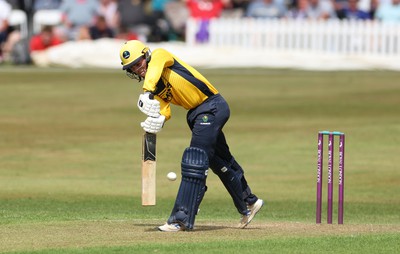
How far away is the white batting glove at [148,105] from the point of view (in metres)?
10.5

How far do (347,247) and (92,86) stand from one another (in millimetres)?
19492

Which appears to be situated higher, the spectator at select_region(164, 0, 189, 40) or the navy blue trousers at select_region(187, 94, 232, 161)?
the navy blue trousers at select_region(187, 94, 232, 161)

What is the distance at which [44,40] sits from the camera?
108ft

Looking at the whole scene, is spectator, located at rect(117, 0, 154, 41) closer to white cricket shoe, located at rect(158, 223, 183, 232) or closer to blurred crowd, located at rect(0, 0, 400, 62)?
blurred crowd, located at rect(0, 0, 400, 62)

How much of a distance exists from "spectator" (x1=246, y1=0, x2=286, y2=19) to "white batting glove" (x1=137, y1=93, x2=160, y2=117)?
23.7 m

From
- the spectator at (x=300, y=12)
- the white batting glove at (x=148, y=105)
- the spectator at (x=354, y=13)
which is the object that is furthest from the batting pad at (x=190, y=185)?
the spectator at (x=300, y=12)

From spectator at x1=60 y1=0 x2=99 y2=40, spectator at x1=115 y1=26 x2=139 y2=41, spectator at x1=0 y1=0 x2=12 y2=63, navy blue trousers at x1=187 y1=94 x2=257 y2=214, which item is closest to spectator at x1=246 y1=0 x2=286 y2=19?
spectator at x1=115 y1=26 x2=139 y2=41

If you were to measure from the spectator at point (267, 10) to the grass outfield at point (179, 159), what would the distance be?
3.12 meters

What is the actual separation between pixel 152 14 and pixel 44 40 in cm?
454

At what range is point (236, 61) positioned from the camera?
107ft

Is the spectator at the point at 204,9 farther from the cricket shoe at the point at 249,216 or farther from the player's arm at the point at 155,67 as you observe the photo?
the player's arm at the point at 155,67

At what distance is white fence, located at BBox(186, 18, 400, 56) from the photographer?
105 ft

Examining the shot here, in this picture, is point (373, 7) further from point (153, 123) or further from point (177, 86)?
point (153, 123)

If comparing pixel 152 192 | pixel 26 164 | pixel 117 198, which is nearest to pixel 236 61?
pixel 26 164
